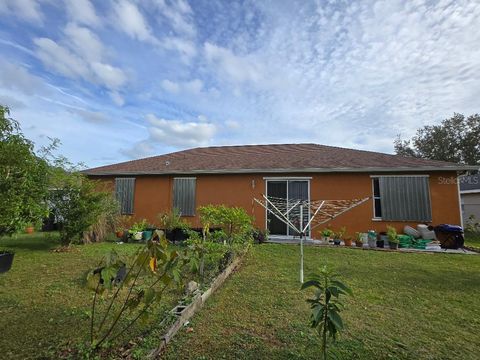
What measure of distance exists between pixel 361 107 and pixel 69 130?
14465 millimetres

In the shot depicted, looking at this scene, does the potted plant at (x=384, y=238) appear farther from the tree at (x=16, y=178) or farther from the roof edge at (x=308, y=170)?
the tree at (x=16, y=178)

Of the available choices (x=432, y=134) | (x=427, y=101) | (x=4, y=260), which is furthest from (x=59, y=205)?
(x=432, y=134)

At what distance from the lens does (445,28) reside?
293 inches

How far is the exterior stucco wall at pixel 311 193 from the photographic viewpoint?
996cm

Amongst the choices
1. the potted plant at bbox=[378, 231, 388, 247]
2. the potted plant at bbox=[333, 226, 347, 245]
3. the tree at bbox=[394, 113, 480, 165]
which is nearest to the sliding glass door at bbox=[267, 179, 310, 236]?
the potted plant at bbox=[333, 226, 347, 245]

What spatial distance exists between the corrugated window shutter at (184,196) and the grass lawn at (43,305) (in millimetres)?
4942

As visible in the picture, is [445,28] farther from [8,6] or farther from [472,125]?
[472,125]

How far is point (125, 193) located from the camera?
42.9 feet

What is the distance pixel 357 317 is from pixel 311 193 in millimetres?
7488

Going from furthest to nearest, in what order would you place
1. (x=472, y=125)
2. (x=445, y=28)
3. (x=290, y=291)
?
(x=472, y=125)
(x=445, y=28)
(x=290, y=291)

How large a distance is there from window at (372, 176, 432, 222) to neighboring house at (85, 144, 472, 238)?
3 cm

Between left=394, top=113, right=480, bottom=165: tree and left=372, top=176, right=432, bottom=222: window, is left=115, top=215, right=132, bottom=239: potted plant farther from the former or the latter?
left=394, top=113, right=480, bottom=165: tree

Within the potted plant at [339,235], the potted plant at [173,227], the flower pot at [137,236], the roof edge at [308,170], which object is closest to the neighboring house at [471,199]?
the roof edge at [308,170]

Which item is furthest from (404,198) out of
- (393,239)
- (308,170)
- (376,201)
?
(308,170)
